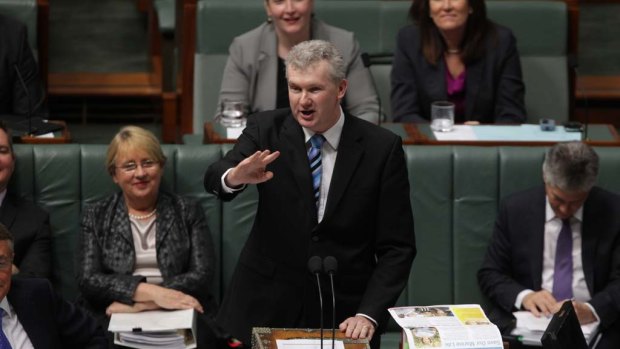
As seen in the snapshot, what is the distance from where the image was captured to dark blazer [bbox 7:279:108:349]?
8.77ft

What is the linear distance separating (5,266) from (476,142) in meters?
1.55

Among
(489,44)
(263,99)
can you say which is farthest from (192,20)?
(489,44)

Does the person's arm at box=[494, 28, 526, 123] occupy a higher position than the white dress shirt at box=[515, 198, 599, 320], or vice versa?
the person's arm at box=[494, 28, 526, 123]

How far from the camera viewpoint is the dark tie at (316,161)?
8.73 feet

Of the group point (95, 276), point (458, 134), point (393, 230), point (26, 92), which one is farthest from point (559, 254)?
point (26, 92)

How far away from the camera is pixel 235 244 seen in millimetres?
3520

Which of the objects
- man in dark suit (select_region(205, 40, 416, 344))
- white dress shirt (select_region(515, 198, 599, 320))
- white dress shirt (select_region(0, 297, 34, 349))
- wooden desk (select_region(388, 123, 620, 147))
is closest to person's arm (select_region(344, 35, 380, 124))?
wooden desk (select_region(388, 123, 620, 147))

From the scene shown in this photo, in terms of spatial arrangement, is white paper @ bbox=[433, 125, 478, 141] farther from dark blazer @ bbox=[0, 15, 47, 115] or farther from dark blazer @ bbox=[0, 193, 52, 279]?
dark blazer @ bbox=[0, 15, 47, 115]

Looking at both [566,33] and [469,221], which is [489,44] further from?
[469,221]

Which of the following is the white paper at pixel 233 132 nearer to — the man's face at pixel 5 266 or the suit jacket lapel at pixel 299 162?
the suit jacket lapel at pixel 299 162

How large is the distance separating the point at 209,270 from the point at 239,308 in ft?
1.78

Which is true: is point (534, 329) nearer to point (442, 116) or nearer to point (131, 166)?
point (442, 116)

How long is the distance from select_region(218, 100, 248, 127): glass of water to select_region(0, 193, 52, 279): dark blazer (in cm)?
70

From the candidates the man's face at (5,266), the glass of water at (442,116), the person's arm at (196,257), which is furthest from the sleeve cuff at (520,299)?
the man's face at (5,266)
